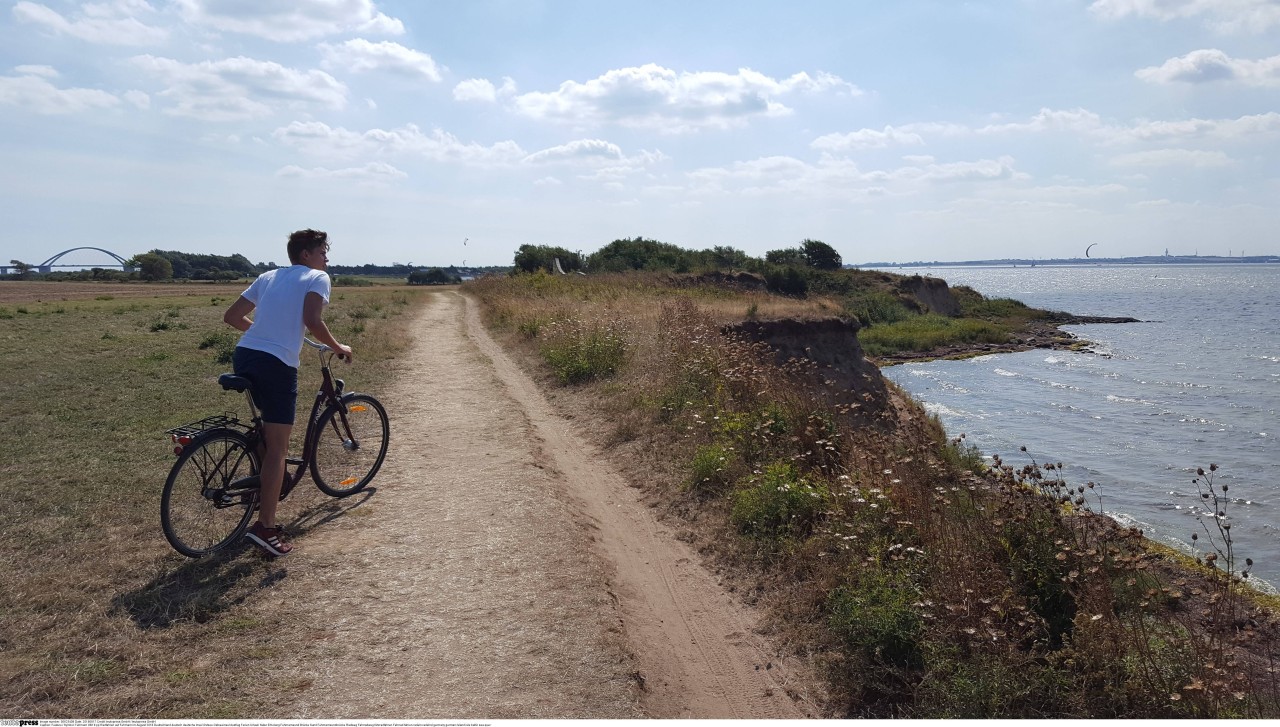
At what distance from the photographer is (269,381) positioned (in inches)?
211

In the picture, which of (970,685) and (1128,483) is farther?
(1128,483)

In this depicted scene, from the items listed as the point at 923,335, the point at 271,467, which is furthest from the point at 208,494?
the point at 923,335

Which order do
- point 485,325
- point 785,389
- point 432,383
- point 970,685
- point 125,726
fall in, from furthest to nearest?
point 485,325, point 432,383, point 785,389, point 970,685, point 125,726

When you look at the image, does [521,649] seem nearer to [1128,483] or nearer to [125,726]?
[125,726]

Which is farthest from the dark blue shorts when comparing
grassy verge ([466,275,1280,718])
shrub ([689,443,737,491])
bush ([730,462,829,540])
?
shrub ([689,443,737,491])

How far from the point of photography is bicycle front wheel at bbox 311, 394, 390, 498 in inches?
269

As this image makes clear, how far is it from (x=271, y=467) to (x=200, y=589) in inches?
39.6

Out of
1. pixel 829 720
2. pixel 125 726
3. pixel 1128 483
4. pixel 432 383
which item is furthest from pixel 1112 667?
pixel 1128 483

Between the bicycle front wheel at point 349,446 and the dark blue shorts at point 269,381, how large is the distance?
1250 millimetres

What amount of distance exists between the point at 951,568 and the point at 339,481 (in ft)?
16.6

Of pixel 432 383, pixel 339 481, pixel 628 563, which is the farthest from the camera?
pixel 432 383

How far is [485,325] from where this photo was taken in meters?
27.2

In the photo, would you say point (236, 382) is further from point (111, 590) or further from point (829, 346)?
point (829, 346)

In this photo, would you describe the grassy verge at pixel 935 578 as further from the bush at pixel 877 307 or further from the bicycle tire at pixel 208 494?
the bush at pixel 877 307
